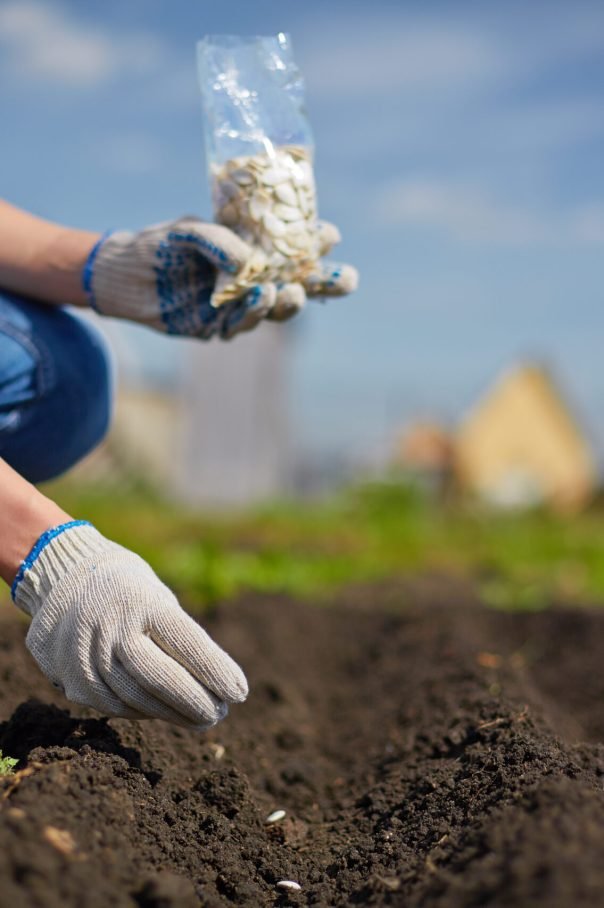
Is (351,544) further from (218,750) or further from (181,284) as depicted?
(181,284)

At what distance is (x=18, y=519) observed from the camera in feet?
5.74

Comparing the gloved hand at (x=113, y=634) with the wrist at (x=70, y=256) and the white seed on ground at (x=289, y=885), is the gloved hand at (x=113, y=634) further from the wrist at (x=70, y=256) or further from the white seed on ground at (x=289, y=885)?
the wrist at (x=70, y=256)

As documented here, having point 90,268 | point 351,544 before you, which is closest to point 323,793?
point 90,268

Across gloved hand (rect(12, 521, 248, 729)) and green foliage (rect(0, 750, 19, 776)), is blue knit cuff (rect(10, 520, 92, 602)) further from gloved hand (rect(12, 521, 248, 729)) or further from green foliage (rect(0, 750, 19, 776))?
green foliage (rect(0, 750, 19, 776))

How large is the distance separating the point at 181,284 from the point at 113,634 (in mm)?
852

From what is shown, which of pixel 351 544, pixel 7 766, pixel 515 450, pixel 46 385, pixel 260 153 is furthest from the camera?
pixel 515 450

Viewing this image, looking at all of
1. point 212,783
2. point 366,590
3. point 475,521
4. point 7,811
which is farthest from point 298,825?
point 475,521

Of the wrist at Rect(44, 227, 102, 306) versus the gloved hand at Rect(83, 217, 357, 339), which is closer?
the gloved hand at Rect(83, 217, 357, 339)

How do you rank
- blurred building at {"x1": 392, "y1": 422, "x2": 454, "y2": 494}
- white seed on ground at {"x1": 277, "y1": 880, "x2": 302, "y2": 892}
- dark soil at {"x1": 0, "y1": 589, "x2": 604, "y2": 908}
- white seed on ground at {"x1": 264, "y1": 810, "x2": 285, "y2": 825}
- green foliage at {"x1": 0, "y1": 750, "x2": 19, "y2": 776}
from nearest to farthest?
1. dark soil at {"x1": 0, "y1": 589, "x2": 604, "y2": 908}
2. green foliage at {"x1": 0, "y1": 750, "x2": 19, "y2": 776}
3. white seed on ground at {"x1": 277, "y1": 880, "x2": 302, "y2": 892}
4. white seed on ground at {"x1": 264, "y1": 810, "x2": 285, "y2": 825}
5. blurred building at {"x1": 392, "y1": 422, "x2": 454, "y2": 494}

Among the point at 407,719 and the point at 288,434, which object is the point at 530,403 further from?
the point at 407,719

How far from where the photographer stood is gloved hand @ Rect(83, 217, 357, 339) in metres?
2.10

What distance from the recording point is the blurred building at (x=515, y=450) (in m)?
10.8

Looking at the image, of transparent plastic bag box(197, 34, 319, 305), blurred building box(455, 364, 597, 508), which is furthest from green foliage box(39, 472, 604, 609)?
transparent plastic bag box(197, 34, 319, 305)

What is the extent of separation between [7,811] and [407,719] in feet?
4.96
